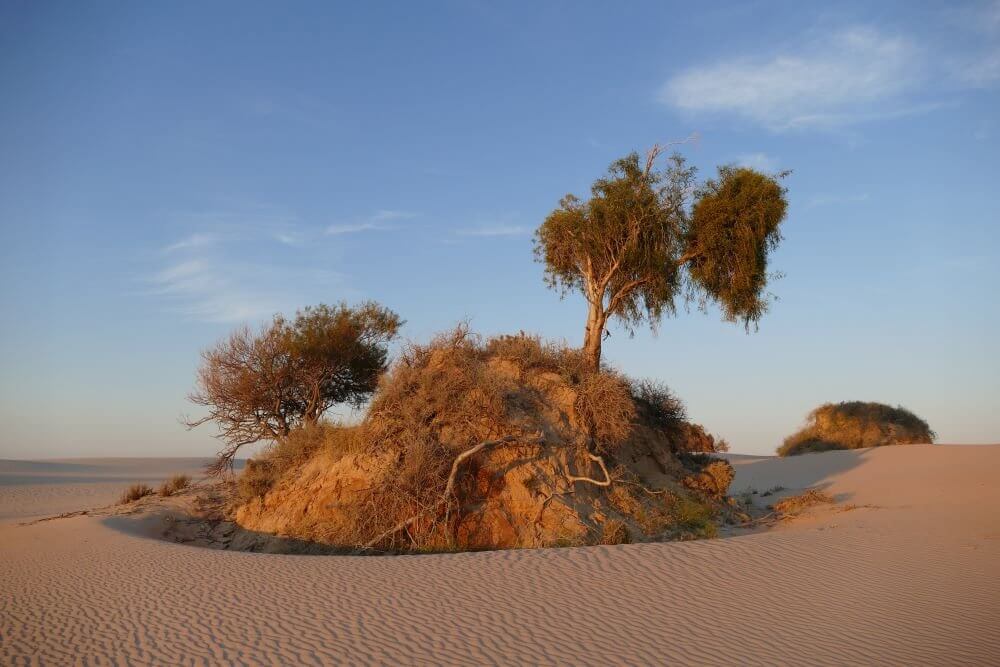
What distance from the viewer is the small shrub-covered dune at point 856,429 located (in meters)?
42.2

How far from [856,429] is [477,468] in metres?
35.0

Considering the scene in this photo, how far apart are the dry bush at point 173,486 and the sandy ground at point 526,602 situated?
4.60m

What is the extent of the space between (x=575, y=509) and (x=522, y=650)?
7285 mm

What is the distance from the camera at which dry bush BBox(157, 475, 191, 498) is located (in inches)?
784

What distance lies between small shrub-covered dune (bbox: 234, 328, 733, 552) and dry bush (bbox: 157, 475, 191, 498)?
367 cm

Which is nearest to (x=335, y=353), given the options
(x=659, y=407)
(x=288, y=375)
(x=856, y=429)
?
(x=288, y=375)

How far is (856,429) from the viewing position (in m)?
42.5

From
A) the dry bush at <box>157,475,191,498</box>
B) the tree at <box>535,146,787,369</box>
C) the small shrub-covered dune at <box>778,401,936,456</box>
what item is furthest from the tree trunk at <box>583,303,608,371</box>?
the small shrub-covered dune at <box>778,401,936,456</box>

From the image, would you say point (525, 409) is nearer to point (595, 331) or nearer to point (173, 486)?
point (595, 331)

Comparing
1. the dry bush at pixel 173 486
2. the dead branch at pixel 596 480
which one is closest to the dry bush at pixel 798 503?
the dead branch at pixel 596 480

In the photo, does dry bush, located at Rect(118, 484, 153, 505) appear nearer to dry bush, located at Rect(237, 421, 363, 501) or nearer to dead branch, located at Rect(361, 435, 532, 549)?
dry bush, located at Rect(237, 421, 363, 501)

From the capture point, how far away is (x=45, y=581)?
11055mm

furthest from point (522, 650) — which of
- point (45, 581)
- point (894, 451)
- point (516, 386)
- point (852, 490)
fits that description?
point (894, 451)

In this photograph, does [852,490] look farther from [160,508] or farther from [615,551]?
[160,508]
